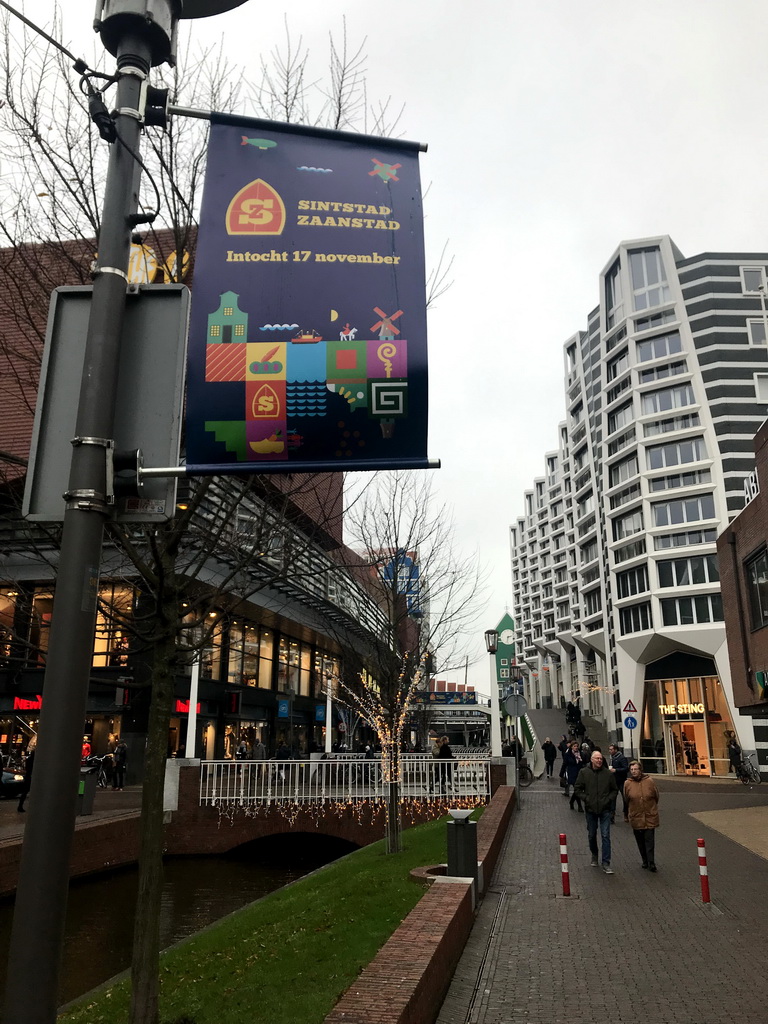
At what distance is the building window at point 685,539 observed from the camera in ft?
173

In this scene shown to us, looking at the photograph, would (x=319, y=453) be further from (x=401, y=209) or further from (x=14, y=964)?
(x=14, y=964)

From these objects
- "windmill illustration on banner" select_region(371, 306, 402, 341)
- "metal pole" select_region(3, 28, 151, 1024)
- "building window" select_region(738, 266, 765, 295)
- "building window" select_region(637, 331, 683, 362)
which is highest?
"building window" select_region(738, 266, 765, 295)

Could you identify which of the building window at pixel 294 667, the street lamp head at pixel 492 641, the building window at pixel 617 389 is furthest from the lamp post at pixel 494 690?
the building window at pixel 617 389

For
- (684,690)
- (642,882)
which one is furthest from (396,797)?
(684,690)

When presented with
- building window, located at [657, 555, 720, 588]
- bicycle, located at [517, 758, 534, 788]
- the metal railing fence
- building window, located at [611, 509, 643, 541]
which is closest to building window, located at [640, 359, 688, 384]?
building window, located at [611, 509, 643, 541]

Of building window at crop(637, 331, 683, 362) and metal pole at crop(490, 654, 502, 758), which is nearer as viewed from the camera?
metal pole at crop(490, 654, 502, 758)

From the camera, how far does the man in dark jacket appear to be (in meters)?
13.0

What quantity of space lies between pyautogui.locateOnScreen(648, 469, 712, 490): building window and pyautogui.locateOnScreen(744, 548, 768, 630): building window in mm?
27403

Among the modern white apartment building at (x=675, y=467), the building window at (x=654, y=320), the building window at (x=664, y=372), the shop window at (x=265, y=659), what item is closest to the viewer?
the shop window at (x=265, y=659)

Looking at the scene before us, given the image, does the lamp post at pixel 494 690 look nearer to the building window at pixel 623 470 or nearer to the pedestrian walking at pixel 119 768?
the pedestrian walking at pixel 119 768

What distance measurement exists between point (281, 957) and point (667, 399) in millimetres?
54510

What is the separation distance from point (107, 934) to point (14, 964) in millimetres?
12789

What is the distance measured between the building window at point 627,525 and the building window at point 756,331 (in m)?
14.3

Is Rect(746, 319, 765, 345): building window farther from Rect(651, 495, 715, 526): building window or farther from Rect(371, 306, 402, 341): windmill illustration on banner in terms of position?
Rect(371, 306, 402, 341): windmill illustration on banner
